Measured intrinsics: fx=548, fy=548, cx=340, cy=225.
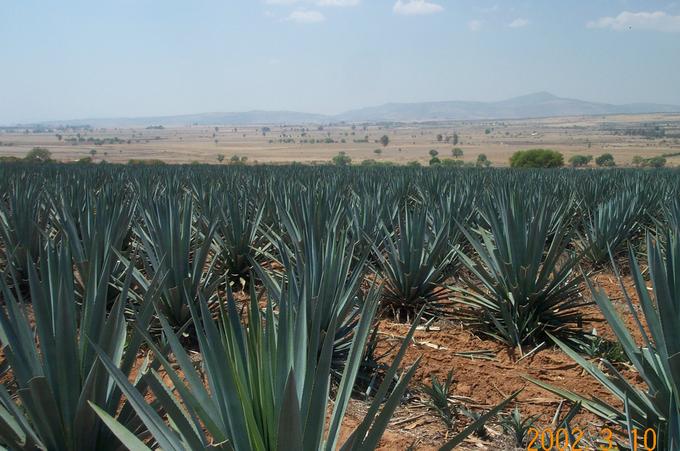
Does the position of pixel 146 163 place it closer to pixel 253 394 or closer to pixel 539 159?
pixel 539 159

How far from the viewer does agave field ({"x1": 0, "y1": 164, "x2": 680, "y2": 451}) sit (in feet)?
5.05

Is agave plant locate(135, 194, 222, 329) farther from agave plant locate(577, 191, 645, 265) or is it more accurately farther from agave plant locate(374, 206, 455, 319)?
agave plant locate(577, 191, 645, 265)

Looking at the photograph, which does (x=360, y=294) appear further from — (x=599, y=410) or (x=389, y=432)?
(x=599, y=410)

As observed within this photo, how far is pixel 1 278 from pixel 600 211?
6477 millimetres

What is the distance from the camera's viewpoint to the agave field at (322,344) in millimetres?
1539

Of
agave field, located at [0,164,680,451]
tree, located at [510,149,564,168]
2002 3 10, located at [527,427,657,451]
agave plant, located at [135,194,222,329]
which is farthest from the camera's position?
tree, located at [510,149,564,168]

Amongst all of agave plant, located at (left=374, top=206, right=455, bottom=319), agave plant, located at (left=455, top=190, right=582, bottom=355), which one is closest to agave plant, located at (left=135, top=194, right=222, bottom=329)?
agave plant, located at (left=374, top=206, right=455, bottom=319)

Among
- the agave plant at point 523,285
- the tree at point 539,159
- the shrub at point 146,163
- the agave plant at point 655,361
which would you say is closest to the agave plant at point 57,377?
the agave plant at point 655,361

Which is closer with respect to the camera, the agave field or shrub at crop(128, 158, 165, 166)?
the agave field

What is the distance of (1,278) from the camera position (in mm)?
1764

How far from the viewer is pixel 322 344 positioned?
2.97m

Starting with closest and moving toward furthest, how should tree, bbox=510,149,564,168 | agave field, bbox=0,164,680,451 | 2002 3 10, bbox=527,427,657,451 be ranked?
agave field, bbox=0,164,680,451
2002 3 10, bbox=527,427,657,451
tree, bbox=510,149,564,168

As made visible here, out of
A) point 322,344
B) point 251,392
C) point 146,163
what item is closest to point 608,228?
point 322,344

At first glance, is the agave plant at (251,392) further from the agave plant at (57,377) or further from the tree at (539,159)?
the tree at (539,159)
